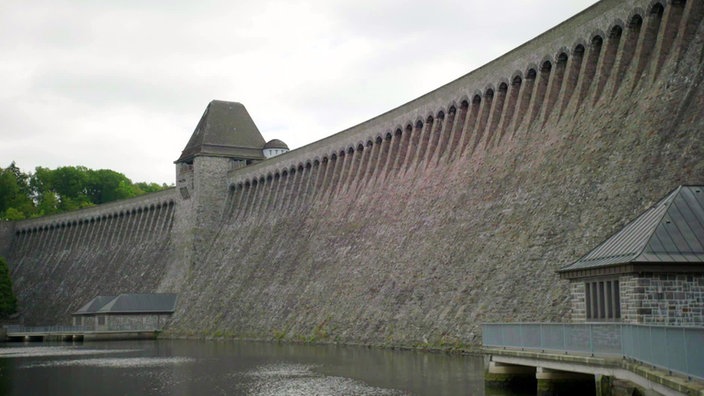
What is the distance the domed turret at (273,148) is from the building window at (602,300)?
62513 millimetres

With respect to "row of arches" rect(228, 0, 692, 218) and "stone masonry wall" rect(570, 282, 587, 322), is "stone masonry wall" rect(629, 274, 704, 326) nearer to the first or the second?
"stone masonry wall" rect(570, 282, 587, 322)

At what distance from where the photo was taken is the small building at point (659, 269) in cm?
2152

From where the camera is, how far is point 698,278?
21828 millimetres

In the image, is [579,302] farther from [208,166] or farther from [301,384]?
[208,166]

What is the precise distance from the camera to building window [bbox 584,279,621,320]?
22.8 m

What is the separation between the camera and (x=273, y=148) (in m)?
85.1

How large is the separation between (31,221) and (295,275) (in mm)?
62405

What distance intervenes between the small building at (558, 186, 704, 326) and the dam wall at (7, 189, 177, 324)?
61.3 m

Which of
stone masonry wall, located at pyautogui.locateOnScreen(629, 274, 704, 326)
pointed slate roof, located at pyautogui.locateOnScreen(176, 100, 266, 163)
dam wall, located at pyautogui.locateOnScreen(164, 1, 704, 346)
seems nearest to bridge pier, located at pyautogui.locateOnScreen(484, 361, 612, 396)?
stone masonry wall, located at pyautogui.locateOnScreen(629, 274, 704, 326)

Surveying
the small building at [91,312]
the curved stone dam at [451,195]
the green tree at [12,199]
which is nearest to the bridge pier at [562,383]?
the curved stone dam at [451,195]

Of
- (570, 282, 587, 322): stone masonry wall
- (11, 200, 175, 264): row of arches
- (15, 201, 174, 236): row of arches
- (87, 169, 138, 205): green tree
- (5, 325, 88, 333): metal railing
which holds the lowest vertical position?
(5, 325, 88, 333): metal railing

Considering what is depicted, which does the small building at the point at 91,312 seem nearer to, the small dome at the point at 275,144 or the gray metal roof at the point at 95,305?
the gray metal roof at the point at 95,305

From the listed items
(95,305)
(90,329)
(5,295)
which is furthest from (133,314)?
(5,295)

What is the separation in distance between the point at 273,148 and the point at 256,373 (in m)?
53.7
